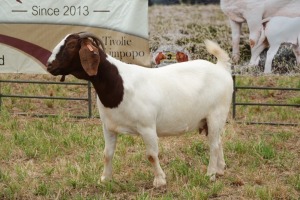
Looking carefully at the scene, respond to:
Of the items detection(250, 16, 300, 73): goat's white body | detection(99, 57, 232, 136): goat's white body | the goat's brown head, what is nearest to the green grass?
detection(99, 57, 232, 136): goat's white body

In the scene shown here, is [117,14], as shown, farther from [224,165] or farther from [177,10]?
[224,165]

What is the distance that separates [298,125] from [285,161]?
191cm

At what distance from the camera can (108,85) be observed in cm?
566

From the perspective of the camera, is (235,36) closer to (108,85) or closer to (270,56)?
(270,56)

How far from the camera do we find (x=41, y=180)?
6176 mm

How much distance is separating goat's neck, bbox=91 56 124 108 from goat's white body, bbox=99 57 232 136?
5 cm

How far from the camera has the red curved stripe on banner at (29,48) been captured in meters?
9.01

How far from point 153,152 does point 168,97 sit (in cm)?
50

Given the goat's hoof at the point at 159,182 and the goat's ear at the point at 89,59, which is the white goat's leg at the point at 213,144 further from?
the goat's ear at the point at 89,59

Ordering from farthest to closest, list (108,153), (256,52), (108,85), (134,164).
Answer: (256,52) < (134,164) < (108,153) < (108,85)

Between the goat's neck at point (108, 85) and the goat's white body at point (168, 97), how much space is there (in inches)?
1.8

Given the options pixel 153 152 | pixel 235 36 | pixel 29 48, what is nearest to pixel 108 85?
pixel 153 152

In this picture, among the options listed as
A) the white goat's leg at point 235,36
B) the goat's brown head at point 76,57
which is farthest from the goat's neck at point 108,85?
the white goat's leg at point 235,36

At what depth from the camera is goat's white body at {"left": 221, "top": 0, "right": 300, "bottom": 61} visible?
27.2 feet
